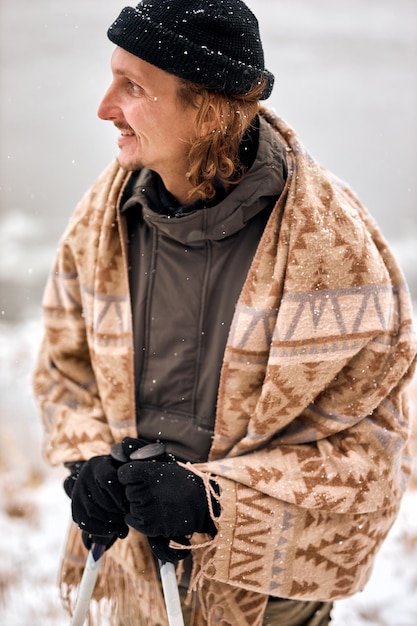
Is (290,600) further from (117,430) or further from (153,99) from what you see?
(153,99)

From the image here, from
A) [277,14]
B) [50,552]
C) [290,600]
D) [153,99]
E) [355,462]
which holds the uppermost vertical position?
[277,14]

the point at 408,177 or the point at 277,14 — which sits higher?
the point at 277,14

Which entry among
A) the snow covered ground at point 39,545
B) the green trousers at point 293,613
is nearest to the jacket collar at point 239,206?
the green trousers at point 293,613

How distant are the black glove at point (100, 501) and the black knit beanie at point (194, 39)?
790 mm

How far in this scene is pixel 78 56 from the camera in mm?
3717

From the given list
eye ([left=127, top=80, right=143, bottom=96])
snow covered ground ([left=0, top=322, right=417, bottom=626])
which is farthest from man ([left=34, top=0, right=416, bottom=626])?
snow covered ground ([left=0, top=322, right=417, bottom=626])

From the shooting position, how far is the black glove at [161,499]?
1225mm

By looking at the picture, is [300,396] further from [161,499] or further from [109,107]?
[109,107]

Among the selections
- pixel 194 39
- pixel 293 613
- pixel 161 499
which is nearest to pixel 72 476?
pixel 161 499

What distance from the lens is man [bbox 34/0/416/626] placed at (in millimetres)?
1265

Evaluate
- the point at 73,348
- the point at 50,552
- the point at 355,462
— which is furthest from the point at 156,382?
the point at 50,552

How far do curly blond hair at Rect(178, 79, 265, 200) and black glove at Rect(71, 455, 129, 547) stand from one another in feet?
1.95

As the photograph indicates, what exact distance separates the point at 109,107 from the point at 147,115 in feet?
0.30

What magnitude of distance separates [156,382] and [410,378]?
1.84ft
